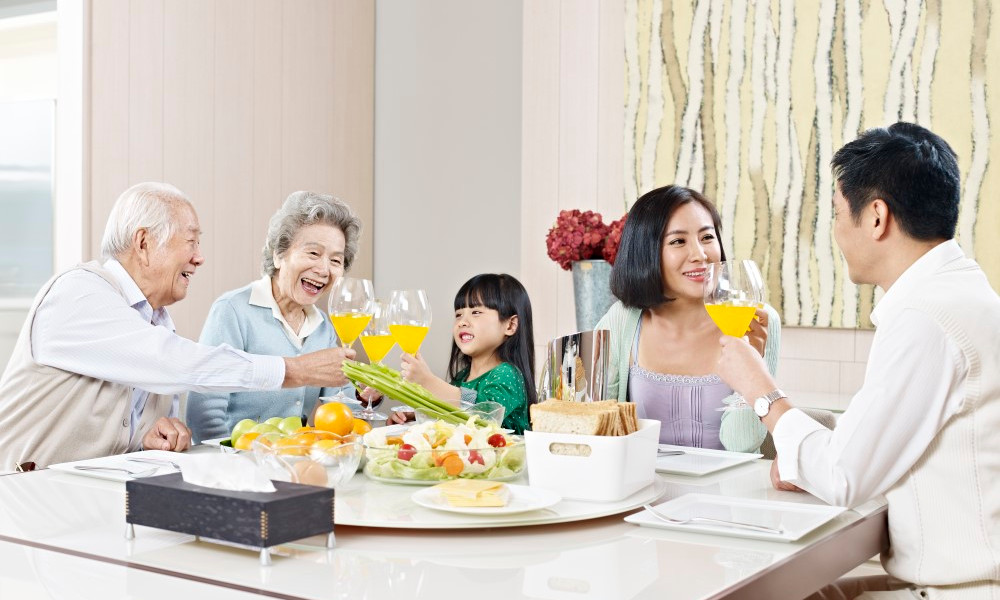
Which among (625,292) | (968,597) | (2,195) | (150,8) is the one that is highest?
(150,8)

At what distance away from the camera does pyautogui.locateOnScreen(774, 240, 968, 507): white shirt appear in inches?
55.8

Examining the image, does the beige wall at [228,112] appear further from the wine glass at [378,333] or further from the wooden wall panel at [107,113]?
the wine glass at [378,333]

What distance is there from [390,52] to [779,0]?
1.93m

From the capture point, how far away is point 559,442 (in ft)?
4.66

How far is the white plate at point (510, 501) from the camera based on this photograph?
1277mm

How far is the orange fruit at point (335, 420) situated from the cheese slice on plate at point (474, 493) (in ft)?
1.24

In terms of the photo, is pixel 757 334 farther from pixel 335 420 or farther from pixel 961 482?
pixel 335 420

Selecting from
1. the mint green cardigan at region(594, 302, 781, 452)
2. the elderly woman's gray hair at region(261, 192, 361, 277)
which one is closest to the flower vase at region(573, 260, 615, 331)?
the mint green cardigan at region(594, 302, 781, 452)

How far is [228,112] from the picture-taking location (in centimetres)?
405

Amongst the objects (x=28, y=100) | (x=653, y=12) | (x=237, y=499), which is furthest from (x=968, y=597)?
(x=28, y=100)

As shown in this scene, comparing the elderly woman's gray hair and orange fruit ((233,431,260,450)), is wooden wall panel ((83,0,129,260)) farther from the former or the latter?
orange fruit ((233,431,260,450))

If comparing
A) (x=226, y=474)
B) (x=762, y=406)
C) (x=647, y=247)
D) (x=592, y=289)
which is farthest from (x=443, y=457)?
(x=592, y=289)

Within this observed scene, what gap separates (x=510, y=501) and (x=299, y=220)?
1665mm

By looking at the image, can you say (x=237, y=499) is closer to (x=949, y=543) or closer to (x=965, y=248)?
(x=949, y=543)
